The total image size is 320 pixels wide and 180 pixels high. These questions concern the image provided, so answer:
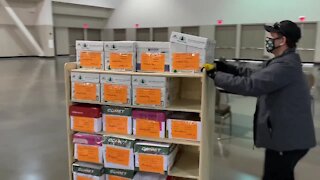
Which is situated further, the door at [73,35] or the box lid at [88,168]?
the door at [73,35]

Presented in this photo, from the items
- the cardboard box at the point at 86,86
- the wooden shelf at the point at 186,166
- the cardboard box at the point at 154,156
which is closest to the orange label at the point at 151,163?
the cardboard box at the point at 154,156

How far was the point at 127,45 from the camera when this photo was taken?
2.19 metres

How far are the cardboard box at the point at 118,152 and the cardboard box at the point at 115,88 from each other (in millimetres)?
314

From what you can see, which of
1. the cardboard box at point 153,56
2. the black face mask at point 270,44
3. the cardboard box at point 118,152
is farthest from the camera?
the cardboard box at point 118,152

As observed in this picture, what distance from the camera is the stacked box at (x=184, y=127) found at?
2.10 metres

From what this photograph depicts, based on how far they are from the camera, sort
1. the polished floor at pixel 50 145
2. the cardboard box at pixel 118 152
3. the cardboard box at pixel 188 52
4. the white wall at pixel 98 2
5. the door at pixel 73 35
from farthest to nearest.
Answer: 1. the door at pixel 73 35
2. the white wall at pixel 98 2
3. the polished floor at pixel 50 145
4. the cardboard box at pixel 118 152
5. the cardboard box at pixel 188 52

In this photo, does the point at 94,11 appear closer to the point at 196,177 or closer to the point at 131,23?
the point at 131,23

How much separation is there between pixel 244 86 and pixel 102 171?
1397 mm

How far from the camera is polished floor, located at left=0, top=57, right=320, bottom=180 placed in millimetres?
2916

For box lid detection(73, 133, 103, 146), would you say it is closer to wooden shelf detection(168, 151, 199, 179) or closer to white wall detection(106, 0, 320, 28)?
wooden shelf detection(168, 151, 199, 179)

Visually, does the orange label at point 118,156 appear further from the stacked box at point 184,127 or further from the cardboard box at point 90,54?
the cardboard box at point 90,54

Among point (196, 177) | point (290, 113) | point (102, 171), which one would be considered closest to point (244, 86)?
point (290, 113)

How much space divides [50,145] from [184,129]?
7.50 feet

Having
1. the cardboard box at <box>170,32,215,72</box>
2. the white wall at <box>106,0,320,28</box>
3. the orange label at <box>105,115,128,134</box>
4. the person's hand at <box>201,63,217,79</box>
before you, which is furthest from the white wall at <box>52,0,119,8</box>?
the person's hand at <box>201,63,217,79</box>
